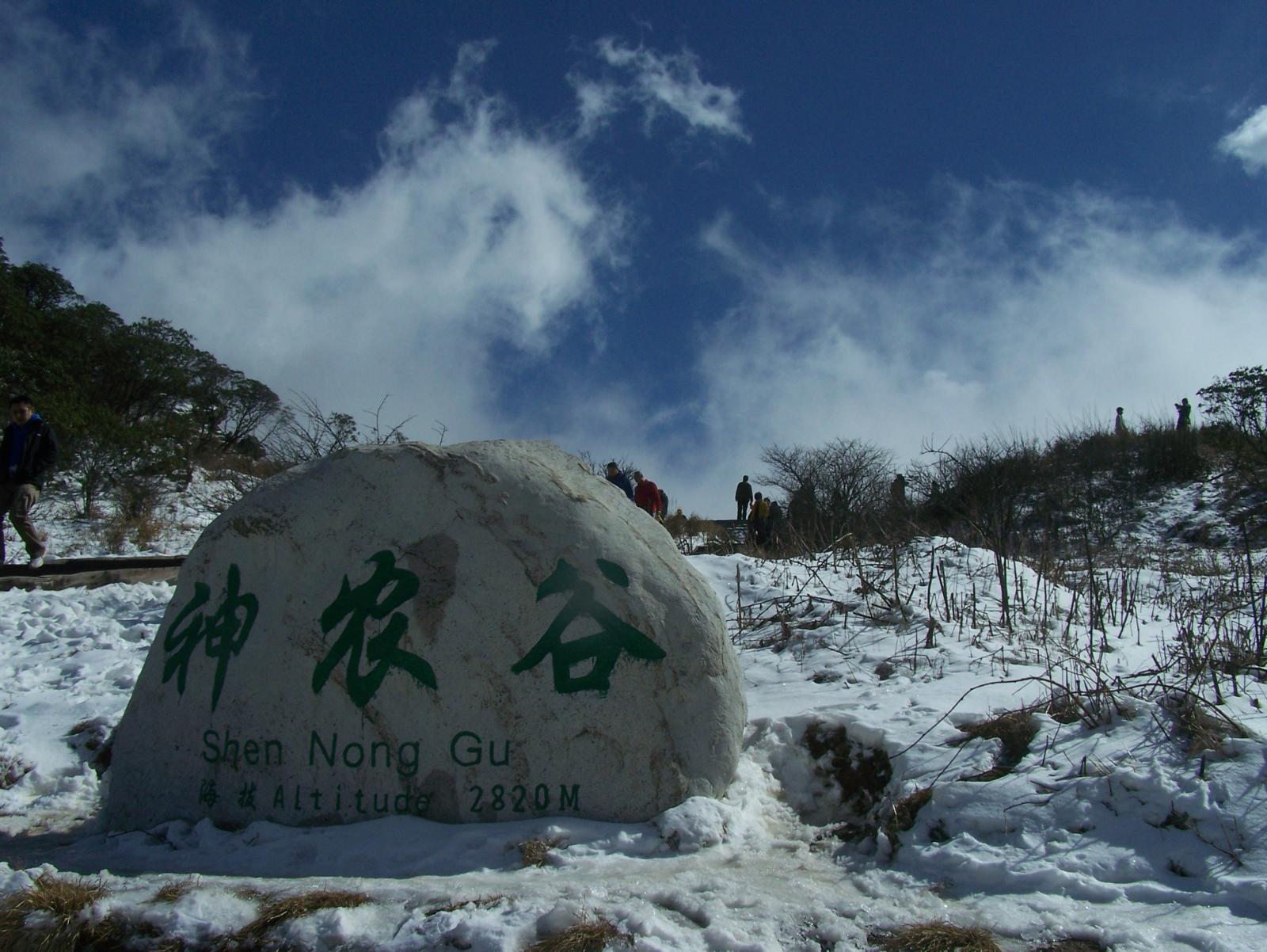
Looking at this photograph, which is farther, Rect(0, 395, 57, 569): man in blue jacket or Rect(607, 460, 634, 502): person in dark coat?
Rect(607, 460, 634, 502): person in dark coat

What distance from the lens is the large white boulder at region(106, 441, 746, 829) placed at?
12.2ft

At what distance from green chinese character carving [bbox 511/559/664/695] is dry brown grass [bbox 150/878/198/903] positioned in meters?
1.41

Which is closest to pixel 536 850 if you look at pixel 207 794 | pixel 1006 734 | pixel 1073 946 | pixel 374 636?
pixel 374 636

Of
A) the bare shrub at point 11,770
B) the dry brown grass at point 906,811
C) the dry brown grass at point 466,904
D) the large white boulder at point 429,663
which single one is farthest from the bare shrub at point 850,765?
the bare shrub at point 11,770

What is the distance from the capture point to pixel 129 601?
784 cm

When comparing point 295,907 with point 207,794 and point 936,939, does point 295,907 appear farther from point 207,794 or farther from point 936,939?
point 936,939

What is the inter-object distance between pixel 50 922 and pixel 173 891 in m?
0.35

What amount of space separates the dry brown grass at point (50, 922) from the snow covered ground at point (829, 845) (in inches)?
1.9

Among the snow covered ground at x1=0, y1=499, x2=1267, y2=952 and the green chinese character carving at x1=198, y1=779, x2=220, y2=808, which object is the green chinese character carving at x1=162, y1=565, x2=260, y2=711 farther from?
the snow covered ground at x1=0, y1=499, x2=1267, y2=952

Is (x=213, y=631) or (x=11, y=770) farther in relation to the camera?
(x=11, y=770)

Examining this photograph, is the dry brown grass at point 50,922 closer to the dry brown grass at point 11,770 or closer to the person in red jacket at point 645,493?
the dry brown grass at point 11,770

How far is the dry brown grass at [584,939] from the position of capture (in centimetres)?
267

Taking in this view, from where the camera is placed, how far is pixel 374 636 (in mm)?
3875

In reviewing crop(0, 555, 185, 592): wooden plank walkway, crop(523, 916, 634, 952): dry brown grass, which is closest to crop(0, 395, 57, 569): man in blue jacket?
crop(0, 555, 185, 592): wooden plank walkway
